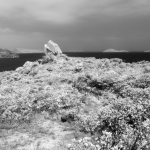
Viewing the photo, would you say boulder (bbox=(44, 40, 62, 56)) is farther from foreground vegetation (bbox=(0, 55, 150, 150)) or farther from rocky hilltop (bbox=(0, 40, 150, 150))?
rocky hilltop (bbox=(0, 40, 150, 150))

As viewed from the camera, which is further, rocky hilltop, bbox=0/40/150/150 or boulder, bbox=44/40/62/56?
boulder, bbox=44/40/62/56

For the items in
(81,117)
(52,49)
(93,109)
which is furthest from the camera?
(52,49)

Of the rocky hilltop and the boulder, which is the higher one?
the boulder

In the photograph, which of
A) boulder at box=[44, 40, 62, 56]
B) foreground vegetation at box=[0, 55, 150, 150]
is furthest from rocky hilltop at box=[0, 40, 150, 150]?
boulder at box=[44, 40, 62, 56]

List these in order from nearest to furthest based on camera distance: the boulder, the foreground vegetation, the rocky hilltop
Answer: the foreground vegetation < the rocky hilltop < the boulder

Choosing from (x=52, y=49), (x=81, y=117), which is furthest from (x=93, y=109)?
(x=52, y=49)

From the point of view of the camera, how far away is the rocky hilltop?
7.85m

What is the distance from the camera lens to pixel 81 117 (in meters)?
12.9

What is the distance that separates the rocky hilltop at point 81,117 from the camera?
25.7 feet

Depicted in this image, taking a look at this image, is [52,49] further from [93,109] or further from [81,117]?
[81,117]

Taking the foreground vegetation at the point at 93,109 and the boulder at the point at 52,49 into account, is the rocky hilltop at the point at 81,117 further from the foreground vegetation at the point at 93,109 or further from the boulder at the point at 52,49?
the boulder at the point at 52,49

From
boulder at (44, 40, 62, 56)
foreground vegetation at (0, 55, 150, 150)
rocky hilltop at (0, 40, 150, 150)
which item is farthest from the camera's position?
boulder at (44, 40, 62, 56)

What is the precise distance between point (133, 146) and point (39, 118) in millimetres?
8453

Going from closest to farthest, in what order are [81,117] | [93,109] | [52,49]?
[81,117] < [93,109] < [52,49]
